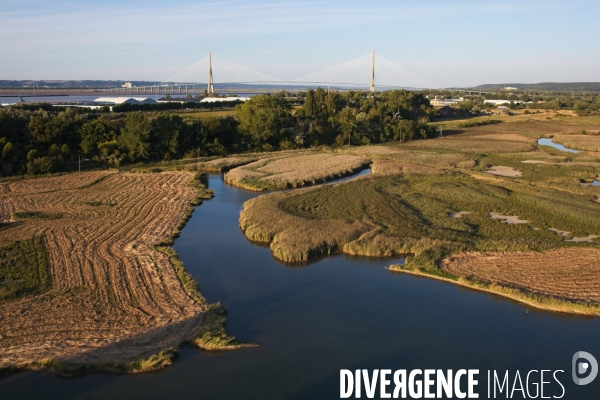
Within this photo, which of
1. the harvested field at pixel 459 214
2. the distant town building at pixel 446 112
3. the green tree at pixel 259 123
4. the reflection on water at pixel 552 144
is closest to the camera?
the harvested field at pixel 459 214

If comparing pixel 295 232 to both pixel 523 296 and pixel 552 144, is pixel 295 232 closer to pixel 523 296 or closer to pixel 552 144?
pixel 523 296

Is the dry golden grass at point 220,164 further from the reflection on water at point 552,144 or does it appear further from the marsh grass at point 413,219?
the reflection on water at point 552,144

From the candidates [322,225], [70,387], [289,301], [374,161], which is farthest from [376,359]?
[374,161]

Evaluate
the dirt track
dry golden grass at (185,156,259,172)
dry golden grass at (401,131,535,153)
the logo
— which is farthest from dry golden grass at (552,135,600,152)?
the logo

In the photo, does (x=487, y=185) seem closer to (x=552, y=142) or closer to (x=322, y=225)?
(x=322, y=225)

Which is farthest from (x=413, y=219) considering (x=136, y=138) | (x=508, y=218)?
(x=136, y=138)

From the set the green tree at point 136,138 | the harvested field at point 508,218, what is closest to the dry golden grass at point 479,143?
the harvested field at point 508,218
